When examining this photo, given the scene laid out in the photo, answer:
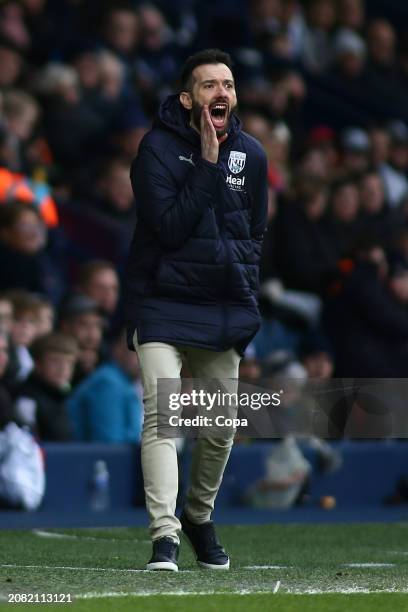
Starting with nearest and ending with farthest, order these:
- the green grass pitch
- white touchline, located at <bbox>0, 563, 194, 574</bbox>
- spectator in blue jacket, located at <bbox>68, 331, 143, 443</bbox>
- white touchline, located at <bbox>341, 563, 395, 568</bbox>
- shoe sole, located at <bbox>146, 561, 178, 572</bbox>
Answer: the green grass pitch, shoe sole, located at <bbox>146, 561, 178, 572</bbox>, white touchline, located at <bbox>0, 563, 194, 574</bbox>, white touchline, located at <bbox>341, 563, 395, 568</bbox>, spectator in blue jacket, located at <bbox>68, 331, 143, 443</bbox>

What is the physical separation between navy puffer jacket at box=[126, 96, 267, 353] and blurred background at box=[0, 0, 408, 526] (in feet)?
5.87

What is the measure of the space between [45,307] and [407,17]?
1039 centimetres

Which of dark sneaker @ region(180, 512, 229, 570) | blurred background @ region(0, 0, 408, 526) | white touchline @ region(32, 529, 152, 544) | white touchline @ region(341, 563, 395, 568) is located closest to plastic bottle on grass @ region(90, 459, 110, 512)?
blurred background @ region(0, 0, 408, 526)

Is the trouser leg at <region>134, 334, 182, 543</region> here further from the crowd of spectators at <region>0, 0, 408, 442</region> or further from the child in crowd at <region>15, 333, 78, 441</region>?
the child in crowd at <region>15, 333, 78, 441</region>

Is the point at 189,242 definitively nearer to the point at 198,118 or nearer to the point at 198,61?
the point at 198,118

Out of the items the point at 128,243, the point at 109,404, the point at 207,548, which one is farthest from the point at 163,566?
the point at 128,243

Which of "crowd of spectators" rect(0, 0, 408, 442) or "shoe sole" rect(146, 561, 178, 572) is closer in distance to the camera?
"shoe sole" rect(146, 561, 178, 572)

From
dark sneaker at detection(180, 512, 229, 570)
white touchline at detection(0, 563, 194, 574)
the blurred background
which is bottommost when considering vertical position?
white touchline at detection(0, 563, 194, 574)

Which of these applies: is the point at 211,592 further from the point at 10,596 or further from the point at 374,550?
the point at 374,550

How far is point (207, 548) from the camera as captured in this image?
6945 mm

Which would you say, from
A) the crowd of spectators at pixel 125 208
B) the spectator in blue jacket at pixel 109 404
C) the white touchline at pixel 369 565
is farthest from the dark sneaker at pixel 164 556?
the spectator in blue jacket at pixel 109 404

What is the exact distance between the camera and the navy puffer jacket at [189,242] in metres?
6.65

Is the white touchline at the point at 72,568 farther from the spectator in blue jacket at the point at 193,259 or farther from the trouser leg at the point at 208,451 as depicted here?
the trouser leg at the point at 208,451

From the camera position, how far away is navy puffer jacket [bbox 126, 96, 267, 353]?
6652 mm
